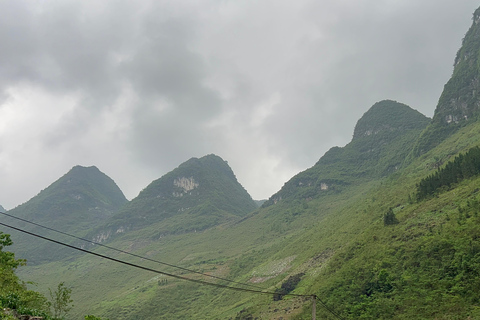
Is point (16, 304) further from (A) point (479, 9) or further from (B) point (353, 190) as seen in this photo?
(A) point (479, 9)

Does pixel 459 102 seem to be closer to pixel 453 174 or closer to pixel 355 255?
pixel 453 174

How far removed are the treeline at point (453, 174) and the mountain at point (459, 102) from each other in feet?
195

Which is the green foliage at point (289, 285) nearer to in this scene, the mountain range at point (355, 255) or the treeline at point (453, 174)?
the mountain range at point (355, 255)

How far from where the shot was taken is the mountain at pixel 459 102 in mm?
111238

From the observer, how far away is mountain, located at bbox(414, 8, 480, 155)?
4379 inches

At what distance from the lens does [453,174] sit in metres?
58.0

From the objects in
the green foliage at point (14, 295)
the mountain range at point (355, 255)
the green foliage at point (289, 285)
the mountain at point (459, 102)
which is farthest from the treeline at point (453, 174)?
the green foliage at point (14, 295)

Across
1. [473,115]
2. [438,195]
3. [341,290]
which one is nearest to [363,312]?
[341,290]

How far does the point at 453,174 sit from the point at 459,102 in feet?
255

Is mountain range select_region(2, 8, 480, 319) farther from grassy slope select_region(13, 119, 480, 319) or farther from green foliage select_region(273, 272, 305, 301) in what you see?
green foliage select_region(273, 272, 305, 301)

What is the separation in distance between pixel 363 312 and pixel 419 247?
39.6 ft

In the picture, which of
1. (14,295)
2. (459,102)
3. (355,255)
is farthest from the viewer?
(459,102)

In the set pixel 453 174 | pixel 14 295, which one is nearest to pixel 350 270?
pixel 453 174

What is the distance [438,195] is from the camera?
55781 millimetres
